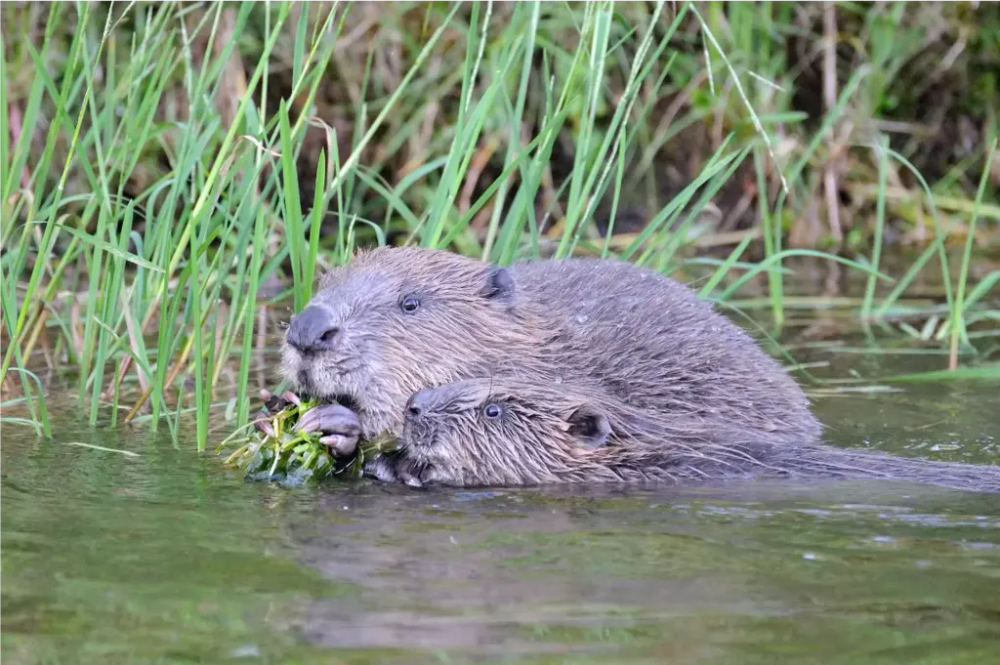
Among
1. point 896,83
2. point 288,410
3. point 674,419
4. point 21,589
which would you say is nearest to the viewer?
point 21,589

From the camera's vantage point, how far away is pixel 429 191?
648 centimetres

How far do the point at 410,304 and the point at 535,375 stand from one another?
0.35 meters

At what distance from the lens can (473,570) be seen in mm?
2518

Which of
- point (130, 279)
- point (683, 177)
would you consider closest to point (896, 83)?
point (683, 177)

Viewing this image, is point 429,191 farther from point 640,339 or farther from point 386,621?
point 386,621

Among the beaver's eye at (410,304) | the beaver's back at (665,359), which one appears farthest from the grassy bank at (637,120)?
the beaver's eye at (410,304)

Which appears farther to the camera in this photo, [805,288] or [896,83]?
[896,83]

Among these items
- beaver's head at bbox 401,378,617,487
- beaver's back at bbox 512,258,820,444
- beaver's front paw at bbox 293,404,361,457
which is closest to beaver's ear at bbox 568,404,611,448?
beaver's head at bbox 401,378,617,487

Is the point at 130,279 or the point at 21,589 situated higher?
the point at 21,589

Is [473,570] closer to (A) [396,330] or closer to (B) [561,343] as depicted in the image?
(A) [396,330]

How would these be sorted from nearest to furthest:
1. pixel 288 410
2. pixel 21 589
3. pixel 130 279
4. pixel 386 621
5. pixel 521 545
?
pixel 386 621 < pixel 21 589 < pixel 521 545 < pixel 288 410 < pixel 130 279

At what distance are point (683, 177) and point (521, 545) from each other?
4884 millimetres

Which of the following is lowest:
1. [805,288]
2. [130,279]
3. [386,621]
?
[130,279]

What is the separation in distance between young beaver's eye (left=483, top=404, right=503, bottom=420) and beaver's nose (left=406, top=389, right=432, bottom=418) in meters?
0.14
